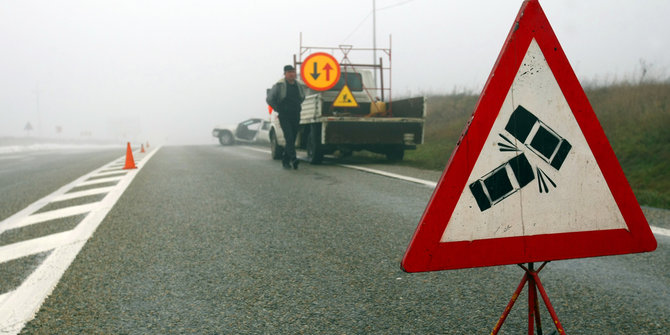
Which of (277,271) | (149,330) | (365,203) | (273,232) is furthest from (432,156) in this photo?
(149,330)

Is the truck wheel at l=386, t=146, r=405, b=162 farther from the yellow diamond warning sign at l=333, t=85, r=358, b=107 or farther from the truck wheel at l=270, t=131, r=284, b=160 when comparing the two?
the truck wheel at l=270, t=131, r=284, b=160

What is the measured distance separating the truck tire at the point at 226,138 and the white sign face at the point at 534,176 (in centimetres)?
2748

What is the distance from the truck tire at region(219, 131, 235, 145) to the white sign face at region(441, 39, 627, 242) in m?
27.5

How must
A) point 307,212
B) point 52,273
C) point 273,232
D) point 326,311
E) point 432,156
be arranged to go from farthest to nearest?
point 432,156 → point 307,212 → point 273,232 → point 52,273 → point 326,311

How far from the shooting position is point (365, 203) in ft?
21.2

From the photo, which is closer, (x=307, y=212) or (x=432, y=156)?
(x=307, y=212)

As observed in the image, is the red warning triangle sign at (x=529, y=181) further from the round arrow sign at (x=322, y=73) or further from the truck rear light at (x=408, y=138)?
the round arrow sign at (x=322, y=73)

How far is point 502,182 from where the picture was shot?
193cm

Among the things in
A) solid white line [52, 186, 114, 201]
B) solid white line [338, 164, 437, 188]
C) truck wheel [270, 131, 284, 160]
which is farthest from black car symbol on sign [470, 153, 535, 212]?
truck wheel [270, 131, 284, 160]

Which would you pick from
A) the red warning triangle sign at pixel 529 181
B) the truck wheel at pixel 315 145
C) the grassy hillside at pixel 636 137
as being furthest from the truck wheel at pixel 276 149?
the red warning triangle sign at pixel 529 181

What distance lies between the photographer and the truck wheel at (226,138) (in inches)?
1138

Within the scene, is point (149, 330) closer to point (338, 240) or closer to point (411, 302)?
point (411, 302)

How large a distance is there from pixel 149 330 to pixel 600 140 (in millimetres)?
2008

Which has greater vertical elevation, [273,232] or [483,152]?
[483,152]
